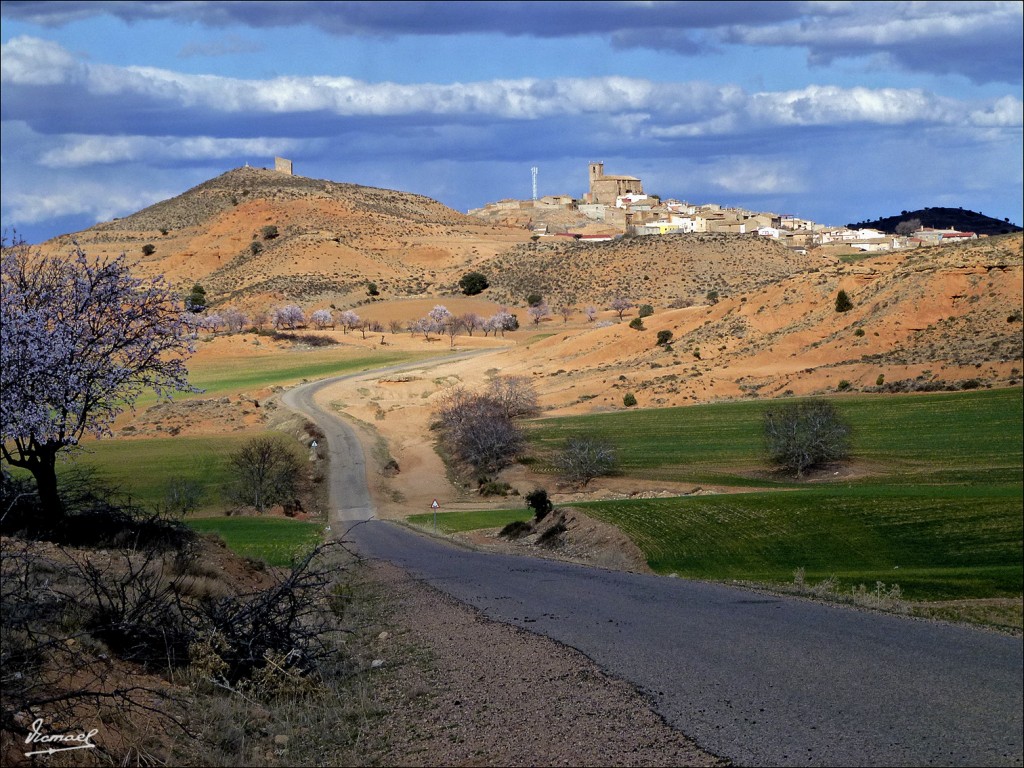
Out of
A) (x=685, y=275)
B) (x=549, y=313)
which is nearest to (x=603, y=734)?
(x=549, y=313)

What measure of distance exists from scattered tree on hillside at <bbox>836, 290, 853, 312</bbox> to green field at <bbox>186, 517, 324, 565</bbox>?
55.6 meters

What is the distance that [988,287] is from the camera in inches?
3206

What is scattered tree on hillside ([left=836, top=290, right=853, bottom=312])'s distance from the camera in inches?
3477

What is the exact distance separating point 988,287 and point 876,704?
79.0m

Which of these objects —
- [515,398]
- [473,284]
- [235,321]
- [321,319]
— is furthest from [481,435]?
[473,284]

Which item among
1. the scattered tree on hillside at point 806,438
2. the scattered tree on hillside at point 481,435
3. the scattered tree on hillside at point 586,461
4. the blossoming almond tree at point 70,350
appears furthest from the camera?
the scattered tree on hillside at point 481,435

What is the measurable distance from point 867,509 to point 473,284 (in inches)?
4372

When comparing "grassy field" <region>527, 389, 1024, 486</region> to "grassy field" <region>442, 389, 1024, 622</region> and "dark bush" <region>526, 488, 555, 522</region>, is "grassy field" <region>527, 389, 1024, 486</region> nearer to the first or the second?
"grassy field" <region>442, 389, 1024, 622</region>

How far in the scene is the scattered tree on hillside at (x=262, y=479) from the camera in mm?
50594

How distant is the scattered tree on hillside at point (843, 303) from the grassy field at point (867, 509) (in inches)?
1112

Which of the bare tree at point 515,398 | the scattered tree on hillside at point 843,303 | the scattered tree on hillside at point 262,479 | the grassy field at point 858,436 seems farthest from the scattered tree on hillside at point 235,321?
the scattered tree on hillside at point 262,479

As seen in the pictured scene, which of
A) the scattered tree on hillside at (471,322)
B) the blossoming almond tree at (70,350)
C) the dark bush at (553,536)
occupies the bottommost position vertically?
the dark bush at (553,536)

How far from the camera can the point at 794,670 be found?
10.8 metres

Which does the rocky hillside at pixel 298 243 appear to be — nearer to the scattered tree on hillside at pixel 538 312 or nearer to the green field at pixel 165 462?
the scattered tree on hillside at pixel 538 312
